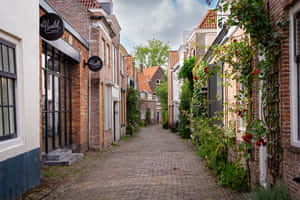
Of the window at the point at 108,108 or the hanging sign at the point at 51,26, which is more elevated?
the hanging sign at the point at 51,26

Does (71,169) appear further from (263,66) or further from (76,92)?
(263,66)

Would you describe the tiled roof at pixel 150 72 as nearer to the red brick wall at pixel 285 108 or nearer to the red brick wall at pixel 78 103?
the red brick wall at pixel 78 103

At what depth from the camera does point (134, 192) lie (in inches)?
226

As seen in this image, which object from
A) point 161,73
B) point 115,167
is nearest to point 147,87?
point 161,73

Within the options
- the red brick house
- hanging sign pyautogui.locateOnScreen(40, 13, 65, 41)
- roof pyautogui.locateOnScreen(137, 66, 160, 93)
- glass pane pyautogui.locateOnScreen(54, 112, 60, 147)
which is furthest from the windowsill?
roof pyautogui.locateOnScreen(137, 66, 160, 93)

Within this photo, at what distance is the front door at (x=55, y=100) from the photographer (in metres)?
8.34

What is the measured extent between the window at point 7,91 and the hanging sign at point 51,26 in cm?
157

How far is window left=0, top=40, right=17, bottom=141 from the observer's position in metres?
4.96

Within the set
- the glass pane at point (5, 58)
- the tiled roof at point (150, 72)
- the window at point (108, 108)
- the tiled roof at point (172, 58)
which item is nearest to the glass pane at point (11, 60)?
the glass pane at point (5, 58)

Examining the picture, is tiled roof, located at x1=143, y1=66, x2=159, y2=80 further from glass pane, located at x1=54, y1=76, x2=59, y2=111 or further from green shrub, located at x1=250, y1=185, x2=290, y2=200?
green shrub, located at x1=250, y1=185, x2=290, y2=200

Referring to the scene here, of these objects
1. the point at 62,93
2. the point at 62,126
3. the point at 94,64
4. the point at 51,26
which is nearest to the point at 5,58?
the point at 51,26

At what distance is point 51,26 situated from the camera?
675 centimetres

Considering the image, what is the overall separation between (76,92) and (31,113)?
5.19 metres

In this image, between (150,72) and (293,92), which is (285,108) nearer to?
(293,92)
